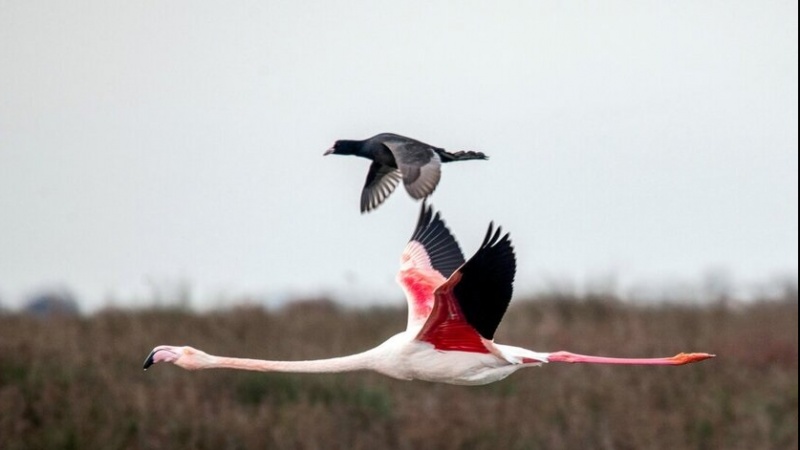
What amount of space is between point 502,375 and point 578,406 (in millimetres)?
9273

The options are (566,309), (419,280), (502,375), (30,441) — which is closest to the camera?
(502,375)

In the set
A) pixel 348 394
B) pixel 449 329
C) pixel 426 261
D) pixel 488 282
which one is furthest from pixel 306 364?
pixel 348 394

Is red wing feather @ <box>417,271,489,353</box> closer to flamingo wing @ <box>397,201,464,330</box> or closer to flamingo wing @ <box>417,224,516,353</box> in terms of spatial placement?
flamingo wing @ <box>417,224,516,353</box>

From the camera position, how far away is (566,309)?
23.2m

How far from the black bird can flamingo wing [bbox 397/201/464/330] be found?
0.33 metres

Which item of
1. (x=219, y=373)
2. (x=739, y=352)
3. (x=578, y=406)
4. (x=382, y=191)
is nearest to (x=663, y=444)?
(x=578, y=406)

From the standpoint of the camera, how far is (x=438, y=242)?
34.7 feet

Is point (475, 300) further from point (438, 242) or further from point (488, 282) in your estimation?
point (438, 242)

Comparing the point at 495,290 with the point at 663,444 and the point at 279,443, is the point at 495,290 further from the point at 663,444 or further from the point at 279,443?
the point at 663,444

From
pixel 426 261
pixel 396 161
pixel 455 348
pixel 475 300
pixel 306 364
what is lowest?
Result: pixel 306 364

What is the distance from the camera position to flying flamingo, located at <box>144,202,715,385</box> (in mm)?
8570

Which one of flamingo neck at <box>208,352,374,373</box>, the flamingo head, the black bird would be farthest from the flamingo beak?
the black bird

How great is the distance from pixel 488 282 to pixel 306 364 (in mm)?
1087

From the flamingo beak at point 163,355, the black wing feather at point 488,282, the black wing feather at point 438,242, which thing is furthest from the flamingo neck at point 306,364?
the black wing feather at point 438,242
